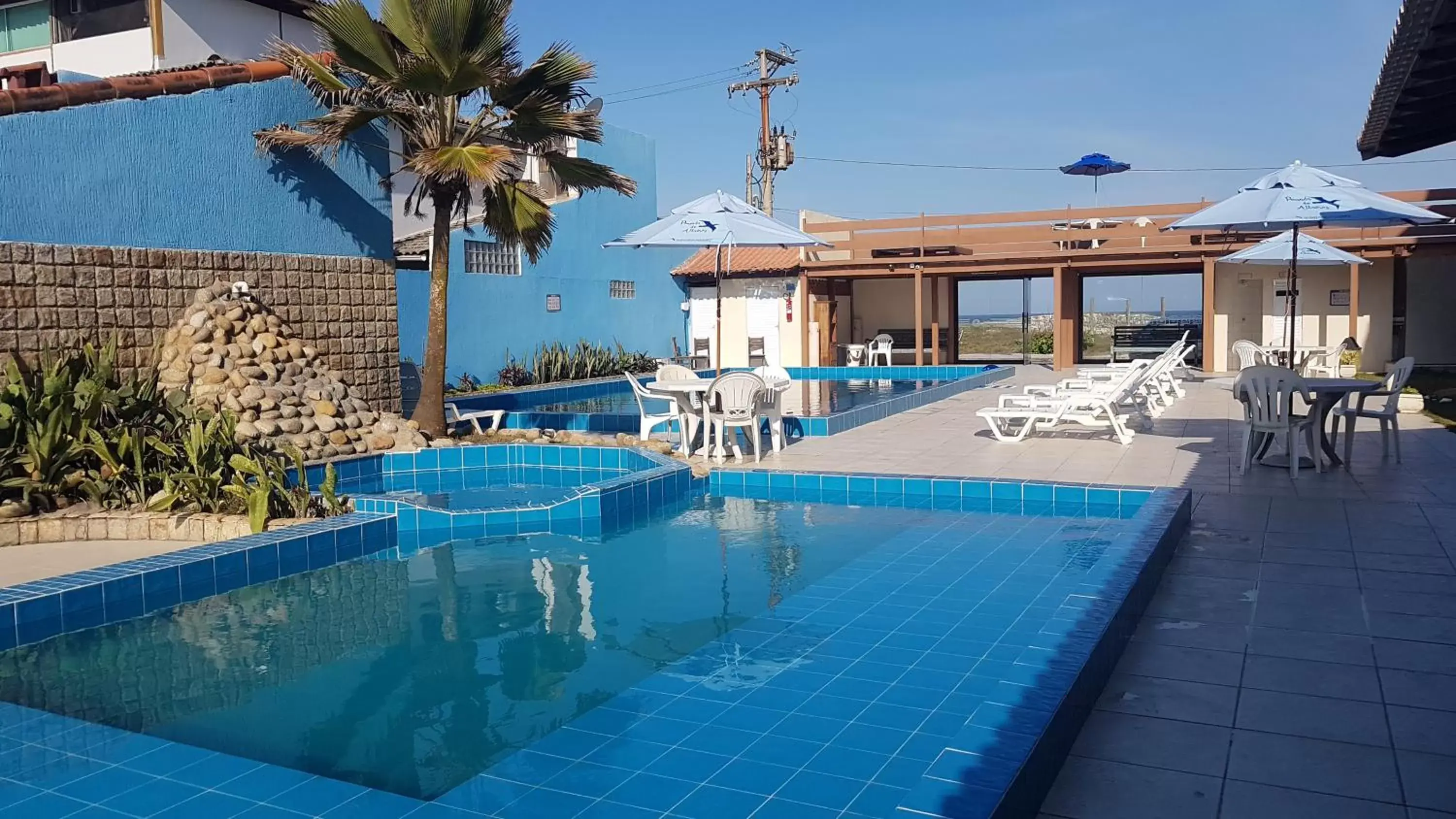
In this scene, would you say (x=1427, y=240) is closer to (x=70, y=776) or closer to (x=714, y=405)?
(x=714, y=405)

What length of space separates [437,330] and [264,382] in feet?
6.11

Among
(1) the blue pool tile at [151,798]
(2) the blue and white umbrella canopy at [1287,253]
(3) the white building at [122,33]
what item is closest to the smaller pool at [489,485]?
(1) the blue pool tile at [151,798]

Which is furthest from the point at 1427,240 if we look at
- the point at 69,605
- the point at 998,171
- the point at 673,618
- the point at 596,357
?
the point at 998,171

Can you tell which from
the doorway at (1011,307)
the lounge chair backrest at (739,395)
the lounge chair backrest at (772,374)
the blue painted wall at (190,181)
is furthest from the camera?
the doorway at (1011,307)

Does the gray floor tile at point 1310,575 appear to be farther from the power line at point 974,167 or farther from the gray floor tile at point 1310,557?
the power line at point 974,167

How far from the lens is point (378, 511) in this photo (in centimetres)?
760

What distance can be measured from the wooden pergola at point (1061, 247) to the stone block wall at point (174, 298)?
38.9 feet

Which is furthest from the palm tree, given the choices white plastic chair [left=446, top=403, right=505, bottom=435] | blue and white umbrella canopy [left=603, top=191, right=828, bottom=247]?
blue and white umbrella canopy [left=603, top=191, right=828, bottom=247]

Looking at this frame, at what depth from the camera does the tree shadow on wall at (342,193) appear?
11922 mm

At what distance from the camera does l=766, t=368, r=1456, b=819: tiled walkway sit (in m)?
3.17

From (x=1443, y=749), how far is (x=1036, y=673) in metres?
1.20

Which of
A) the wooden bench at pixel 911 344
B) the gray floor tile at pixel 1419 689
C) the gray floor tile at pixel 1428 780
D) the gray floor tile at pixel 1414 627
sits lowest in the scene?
the gray floor tile at pixel 1428 780

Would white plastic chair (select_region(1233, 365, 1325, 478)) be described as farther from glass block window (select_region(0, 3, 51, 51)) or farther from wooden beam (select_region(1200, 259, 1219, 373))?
glass block window (select_region(0, 3, 51, 51))

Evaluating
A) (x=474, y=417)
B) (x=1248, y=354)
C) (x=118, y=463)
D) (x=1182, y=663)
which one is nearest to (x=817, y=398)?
(x=474, y=417)
